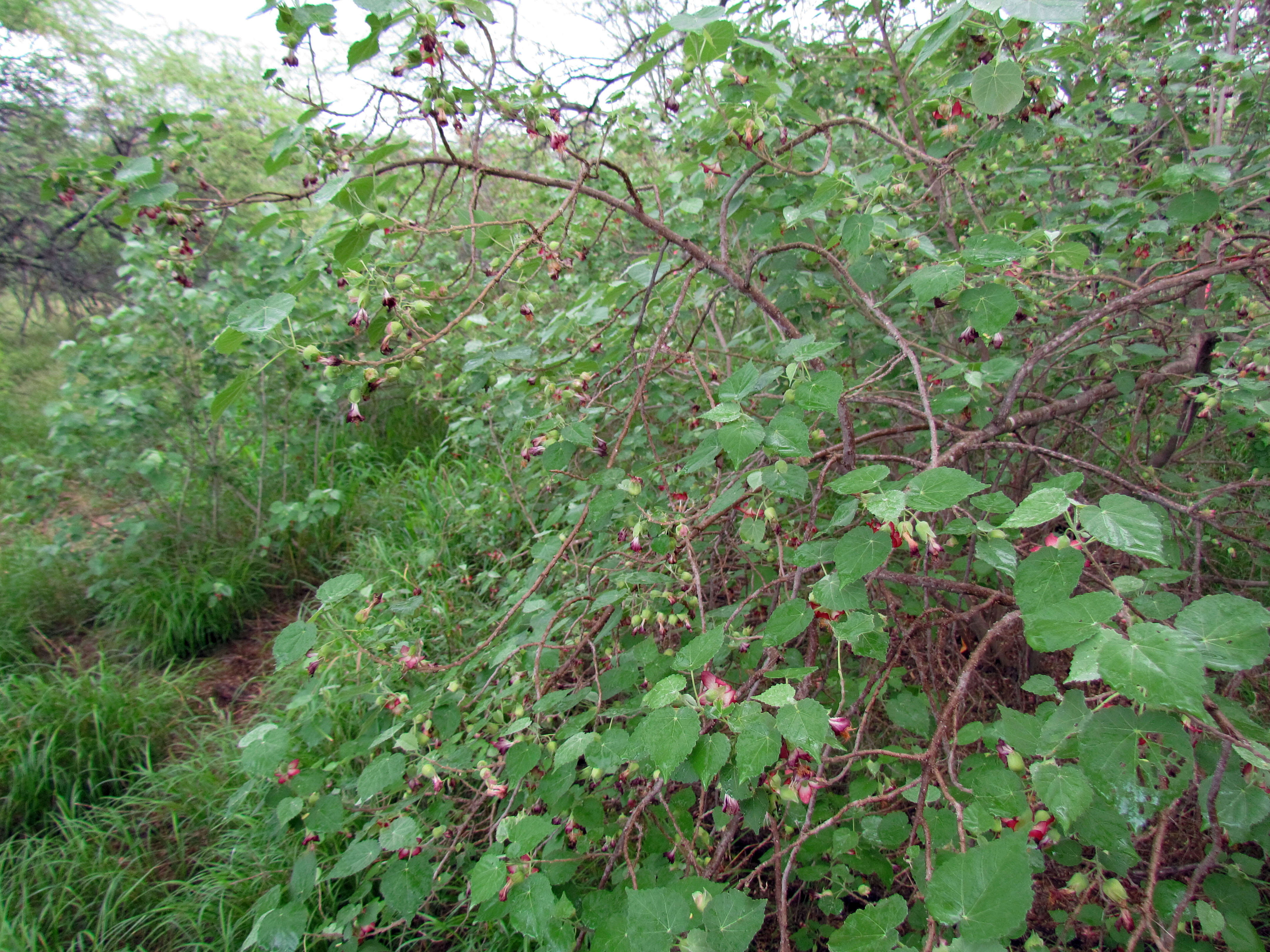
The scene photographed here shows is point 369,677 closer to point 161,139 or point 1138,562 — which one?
point 161,139

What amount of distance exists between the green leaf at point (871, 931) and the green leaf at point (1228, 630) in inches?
16.5

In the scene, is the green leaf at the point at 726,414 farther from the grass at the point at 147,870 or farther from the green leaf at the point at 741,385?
the grass at the point at 147,870

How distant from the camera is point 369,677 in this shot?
5.41 ft

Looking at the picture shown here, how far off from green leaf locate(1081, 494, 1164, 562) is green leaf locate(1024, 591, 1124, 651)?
0.19 ft

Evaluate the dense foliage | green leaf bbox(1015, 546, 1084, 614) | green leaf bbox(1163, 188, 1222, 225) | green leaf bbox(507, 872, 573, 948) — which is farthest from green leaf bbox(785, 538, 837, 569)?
green leaf bbox(1163, 188, 1222, 225)

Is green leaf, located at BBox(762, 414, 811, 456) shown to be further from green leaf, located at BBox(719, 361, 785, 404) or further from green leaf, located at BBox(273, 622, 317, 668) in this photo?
green leaf, located at BBox(273, 622, 317, 668)

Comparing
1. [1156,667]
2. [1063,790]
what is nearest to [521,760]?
[1063,790]

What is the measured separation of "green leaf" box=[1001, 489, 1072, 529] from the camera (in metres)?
0.67

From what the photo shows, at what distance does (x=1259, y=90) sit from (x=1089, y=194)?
56 centimetres

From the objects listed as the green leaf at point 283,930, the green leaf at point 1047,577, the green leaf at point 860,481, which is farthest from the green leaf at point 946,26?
the green leaf at point 283,930

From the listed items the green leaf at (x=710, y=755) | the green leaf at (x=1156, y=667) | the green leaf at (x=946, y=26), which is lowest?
the green leaf at (x=710, y=755)

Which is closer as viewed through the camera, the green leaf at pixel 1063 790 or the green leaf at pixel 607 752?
the green leaf at pixel 1063 790

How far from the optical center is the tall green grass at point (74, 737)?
204 cm

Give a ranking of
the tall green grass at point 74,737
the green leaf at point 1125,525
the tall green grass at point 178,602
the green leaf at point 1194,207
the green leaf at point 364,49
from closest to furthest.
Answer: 1. the green leaf at point 1125,525
2. the green leaf at point 364,49
3. the green leaf at point 1194,207
4. the tall green grass at point 74,737
5. the tall green grass at point 178,602
